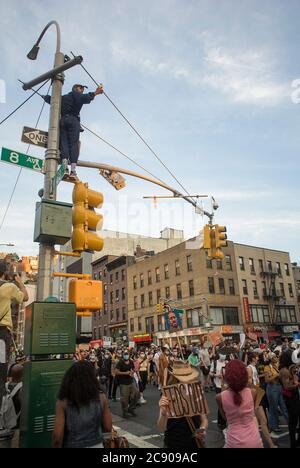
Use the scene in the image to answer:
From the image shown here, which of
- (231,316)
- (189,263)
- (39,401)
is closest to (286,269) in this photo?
(231,316)

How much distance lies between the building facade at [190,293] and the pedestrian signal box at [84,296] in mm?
33081

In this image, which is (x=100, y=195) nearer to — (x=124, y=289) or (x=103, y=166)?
(x=103, y=166)

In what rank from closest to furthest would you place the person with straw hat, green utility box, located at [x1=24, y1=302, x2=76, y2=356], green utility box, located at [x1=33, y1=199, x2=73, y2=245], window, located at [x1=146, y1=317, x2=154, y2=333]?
the person with straw hat → green utility box, located at [x1=24, y1=302, x2=76, y2=356] → green utility box, located at [x1=33, y1=199, x2=73, y2=245] → window, located at [x1=146, y1=317, x2=154, y2=333]

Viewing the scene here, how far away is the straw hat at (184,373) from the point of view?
14.7 ft

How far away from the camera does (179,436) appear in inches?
165

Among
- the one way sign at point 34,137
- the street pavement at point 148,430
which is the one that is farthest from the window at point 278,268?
the one way sign at point 34,137

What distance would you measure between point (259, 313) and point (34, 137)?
43.3m

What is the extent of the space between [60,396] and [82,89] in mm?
6734

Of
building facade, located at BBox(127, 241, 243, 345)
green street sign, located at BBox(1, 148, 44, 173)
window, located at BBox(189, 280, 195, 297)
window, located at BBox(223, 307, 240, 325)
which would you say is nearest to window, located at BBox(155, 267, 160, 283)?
building facade, located at BBox(127, 241, 243, 345)

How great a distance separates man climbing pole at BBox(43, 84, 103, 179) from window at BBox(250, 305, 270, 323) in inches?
1622

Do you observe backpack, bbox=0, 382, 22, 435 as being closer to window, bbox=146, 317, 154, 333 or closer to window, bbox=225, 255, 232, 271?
window, bbox=225, 255, 232, 271

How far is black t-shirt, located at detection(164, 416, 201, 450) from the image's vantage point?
4168 mm

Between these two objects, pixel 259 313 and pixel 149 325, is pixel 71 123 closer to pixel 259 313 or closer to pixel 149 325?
pixel 259 313

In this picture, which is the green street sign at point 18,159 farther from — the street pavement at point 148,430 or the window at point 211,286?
the window at point 211,286
